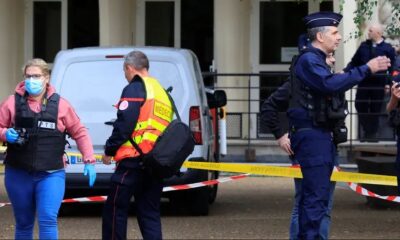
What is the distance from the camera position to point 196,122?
1065 centimetres

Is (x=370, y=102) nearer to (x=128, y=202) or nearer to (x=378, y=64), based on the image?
(x=128, y=202)

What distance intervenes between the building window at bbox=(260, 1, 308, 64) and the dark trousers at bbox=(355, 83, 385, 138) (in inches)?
105

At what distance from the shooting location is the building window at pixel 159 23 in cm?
1861

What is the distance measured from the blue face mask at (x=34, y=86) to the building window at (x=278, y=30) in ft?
36.3

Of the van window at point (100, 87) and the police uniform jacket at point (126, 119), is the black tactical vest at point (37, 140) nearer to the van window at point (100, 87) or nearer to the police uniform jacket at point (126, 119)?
the police uniform jacket at point (126, 119)

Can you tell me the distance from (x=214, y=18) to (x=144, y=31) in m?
1.95

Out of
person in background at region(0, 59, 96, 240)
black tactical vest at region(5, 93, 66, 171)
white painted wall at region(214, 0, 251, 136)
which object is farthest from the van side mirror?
white painted wall at region(214, 0, 251, 136)

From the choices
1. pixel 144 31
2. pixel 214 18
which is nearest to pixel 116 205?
pixel 214 18

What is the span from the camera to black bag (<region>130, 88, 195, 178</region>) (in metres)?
7.42

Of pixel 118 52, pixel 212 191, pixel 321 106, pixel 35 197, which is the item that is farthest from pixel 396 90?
pixel 212 191

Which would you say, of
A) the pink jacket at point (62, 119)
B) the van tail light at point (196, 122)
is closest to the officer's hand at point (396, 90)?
the pink jacket at point (62, 119)

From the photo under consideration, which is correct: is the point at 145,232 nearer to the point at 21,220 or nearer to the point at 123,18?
the point at 21,220

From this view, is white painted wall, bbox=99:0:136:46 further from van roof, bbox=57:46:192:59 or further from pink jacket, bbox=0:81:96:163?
pink jacket, bbox=0:81:96:163

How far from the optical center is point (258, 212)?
38.0 feet
